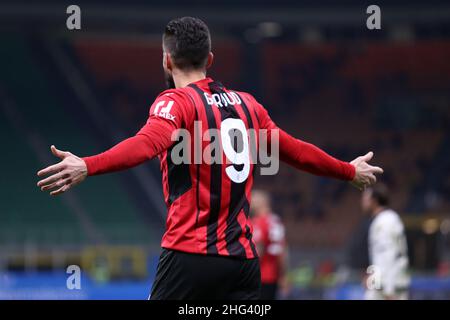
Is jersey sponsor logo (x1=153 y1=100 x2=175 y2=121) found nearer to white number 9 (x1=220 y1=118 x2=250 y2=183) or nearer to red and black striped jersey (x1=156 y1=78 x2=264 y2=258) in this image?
red and black striped jersey (x1=156 y1=78 x2=264 y2=258)

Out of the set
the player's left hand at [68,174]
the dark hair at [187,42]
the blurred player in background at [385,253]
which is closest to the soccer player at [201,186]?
the dark hair at [187,42]

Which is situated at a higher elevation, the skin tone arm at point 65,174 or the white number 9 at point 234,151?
the white number 9 at point 234,151

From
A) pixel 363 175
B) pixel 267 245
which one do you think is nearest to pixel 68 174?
pixel 363 175

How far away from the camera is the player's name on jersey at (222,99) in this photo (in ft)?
12.0

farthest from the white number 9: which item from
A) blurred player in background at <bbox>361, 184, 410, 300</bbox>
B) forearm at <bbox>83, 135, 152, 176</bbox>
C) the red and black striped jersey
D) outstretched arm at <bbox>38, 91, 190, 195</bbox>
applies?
blurred player in background at <bbox>361, 184, 410, 300</bbox>

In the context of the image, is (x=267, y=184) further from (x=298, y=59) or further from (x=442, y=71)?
(x=442, y=71)

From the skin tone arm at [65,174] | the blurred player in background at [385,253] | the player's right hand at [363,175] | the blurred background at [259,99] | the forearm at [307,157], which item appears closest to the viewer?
the skin tone arm at [65,174]

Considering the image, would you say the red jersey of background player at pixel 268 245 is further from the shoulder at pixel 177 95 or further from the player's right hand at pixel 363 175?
the shoulder at pixel 177 95

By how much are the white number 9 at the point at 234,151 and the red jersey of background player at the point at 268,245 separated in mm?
5951

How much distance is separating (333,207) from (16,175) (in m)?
8.76

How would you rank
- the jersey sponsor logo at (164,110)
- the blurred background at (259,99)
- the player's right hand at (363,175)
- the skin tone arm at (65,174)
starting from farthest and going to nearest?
the blurred background at (259,99)
the player's right hand at (363,175)
the jersey sponsor logo at (164,110)
the skin tone arm at (65,174)

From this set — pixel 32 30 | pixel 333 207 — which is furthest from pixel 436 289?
pixel 32 30

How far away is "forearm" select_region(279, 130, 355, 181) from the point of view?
3.85 m

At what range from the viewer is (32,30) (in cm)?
2553
